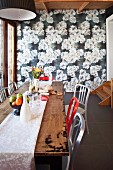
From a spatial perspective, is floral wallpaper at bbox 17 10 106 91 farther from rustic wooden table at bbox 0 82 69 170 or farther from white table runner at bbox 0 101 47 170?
white table runner at bbox 0 101 47 170

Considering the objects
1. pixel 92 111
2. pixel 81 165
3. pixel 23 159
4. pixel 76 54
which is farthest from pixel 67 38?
pixel 23 159

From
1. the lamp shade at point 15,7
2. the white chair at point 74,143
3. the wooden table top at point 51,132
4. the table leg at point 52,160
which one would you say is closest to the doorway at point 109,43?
the lamp shade at point 15,7

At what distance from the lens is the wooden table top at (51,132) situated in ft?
4.26

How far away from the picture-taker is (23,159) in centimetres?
126

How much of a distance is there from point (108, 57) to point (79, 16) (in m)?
1.81

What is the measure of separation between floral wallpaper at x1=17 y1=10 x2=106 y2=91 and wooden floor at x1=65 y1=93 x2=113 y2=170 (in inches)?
117

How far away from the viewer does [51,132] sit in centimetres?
162

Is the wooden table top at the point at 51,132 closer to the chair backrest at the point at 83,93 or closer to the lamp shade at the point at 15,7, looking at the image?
the chair backrest at the point at 83,93

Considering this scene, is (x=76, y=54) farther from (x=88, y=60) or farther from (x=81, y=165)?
(x=81, y=165)

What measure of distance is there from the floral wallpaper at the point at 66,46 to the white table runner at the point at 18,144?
5925 millimetres

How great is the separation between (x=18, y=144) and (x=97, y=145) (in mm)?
2078

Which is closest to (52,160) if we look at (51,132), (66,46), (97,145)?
(51,132)

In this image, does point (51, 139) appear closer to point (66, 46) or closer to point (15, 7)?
point (15, 7)

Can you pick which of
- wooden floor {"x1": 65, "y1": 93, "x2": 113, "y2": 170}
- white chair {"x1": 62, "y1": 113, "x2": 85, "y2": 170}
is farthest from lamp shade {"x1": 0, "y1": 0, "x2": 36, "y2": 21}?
wooden floor {"x1": 65, "y1": 93, "x2": 113, "y2": 170}
